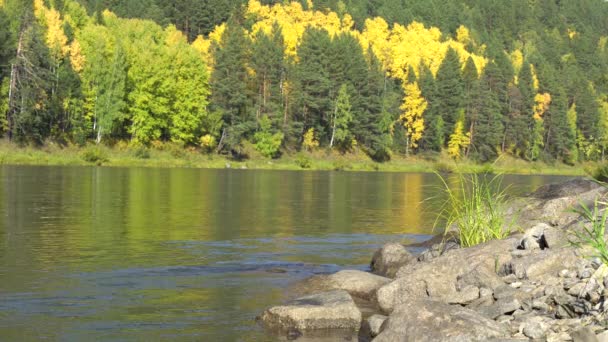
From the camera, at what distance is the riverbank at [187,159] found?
8869 centimetres

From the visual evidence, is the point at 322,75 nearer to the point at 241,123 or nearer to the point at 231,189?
the point at 241,123

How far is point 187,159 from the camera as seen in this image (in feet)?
333

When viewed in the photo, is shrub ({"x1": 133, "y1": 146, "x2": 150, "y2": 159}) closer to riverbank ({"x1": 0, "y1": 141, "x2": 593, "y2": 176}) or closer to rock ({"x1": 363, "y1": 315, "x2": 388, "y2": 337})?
riverbank ({"x1": 0, "y1": 141, "x2": 593, "y2": 176})

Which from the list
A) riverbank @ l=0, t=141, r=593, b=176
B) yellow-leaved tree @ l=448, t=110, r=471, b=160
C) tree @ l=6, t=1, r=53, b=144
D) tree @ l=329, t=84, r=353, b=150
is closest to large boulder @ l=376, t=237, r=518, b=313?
riverbank @ l=0, t=141, r=593, b=176

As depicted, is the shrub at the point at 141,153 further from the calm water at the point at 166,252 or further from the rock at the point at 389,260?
the rock at the point at 389,260

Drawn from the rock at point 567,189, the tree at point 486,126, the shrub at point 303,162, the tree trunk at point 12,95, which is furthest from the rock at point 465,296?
the tree at point 486,126

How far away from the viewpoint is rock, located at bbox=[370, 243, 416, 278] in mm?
23047

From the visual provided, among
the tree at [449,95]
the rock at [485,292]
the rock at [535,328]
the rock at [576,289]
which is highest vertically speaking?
the tree at [449,95]

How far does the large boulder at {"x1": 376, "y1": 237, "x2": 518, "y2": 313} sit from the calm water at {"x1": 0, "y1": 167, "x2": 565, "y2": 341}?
2.86 m

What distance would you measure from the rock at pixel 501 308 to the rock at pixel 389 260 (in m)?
7.08

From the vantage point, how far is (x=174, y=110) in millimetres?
108750

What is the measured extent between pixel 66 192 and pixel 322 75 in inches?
3305

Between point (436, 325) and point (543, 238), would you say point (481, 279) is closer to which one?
point (543, 238)

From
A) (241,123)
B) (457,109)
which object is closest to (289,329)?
(241,123)
